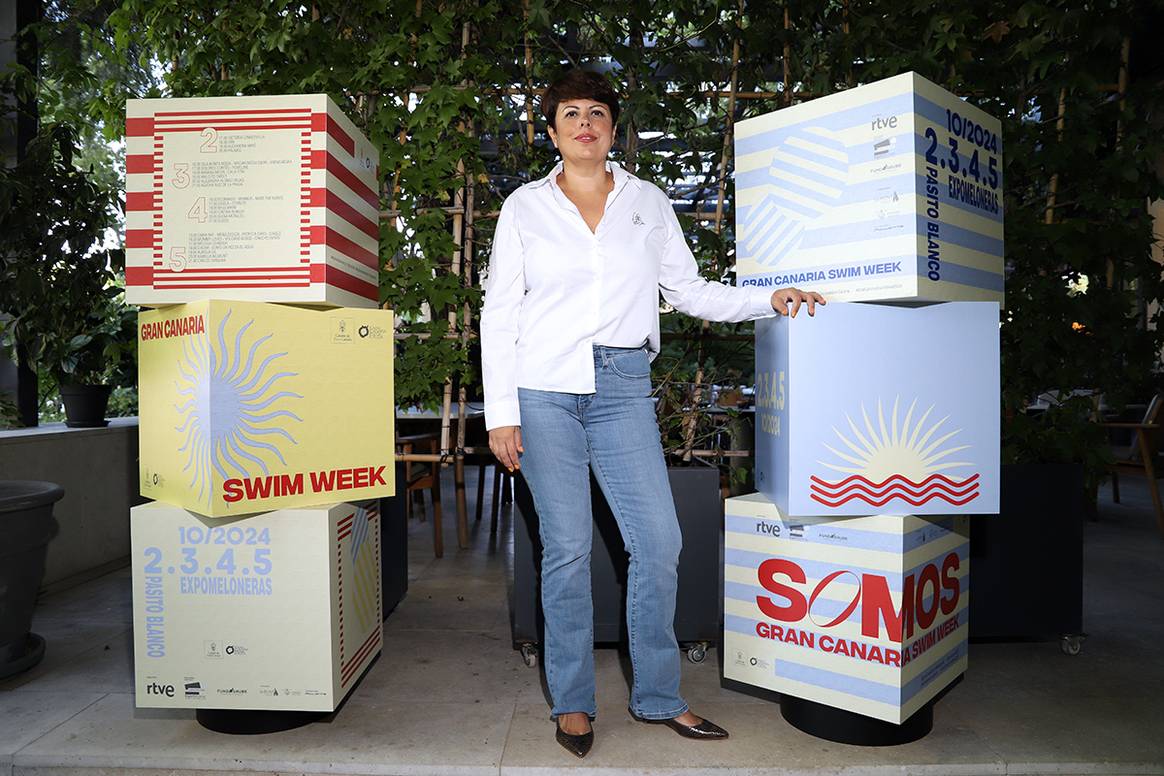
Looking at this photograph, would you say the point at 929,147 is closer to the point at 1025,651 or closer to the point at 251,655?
the point at 1025,651

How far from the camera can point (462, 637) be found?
272 cm

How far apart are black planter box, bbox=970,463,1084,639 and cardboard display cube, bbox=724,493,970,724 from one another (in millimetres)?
448

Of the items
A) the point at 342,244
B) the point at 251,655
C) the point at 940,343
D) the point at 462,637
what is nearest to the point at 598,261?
the point at 342,244

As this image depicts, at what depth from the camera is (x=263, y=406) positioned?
1834 mm

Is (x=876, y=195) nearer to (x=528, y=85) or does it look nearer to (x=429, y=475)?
(x=528, y=85)

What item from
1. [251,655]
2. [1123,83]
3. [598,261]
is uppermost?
[1123,83]

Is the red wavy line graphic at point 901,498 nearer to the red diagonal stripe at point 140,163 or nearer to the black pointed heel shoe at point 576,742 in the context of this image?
the black pointed heel shoe at point 576,742

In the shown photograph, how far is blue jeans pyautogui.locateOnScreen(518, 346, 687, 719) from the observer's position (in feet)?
6.15

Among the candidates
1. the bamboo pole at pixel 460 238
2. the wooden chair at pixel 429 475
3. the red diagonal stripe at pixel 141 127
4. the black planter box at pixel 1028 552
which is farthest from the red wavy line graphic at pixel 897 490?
the wooden chair at pixel 429 475

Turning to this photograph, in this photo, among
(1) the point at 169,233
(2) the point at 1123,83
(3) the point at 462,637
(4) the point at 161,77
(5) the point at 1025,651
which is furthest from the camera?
(4) the point at 161,77

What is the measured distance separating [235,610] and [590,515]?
84 cm

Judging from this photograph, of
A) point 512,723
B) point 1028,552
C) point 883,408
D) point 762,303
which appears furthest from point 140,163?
point 1028,552

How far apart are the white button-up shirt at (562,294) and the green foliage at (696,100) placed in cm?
105

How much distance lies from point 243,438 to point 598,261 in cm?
88
